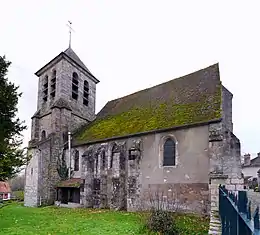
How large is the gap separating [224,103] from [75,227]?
11822 millimetres

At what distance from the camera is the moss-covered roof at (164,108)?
58.5ft

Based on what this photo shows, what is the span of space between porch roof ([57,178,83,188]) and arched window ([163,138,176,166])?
8.43 m

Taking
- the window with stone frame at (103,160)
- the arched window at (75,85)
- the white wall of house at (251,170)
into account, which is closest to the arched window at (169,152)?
the window with stone frame at (103,160)

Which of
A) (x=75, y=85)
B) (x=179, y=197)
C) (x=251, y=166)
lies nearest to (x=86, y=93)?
(x=75, y=85)

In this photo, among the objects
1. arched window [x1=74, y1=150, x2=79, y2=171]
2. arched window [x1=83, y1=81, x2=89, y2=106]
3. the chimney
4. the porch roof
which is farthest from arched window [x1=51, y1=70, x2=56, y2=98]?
the chimney

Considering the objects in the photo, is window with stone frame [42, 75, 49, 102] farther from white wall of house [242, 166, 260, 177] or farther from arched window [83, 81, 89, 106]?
white wall of house [242, 166, 260, 177]

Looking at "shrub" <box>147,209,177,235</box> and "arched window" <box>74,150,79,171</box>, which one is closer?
"shrub" <box>147,209,177,235</box>

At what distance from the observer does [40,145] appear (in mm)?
25281

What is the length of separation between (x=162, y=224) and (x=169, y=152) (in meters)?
7.79

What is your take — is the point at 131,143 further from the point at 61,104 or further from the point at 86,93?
the point at 86,93

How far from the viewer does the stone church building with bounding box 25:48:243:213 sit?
1634cm

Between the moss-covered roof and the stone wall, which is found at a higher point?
the moss-covered roof

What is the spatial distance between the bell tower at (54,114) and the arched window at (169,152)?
39.8ft

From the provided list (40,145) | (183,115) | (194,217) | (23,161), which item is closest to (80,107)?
(40,145)
